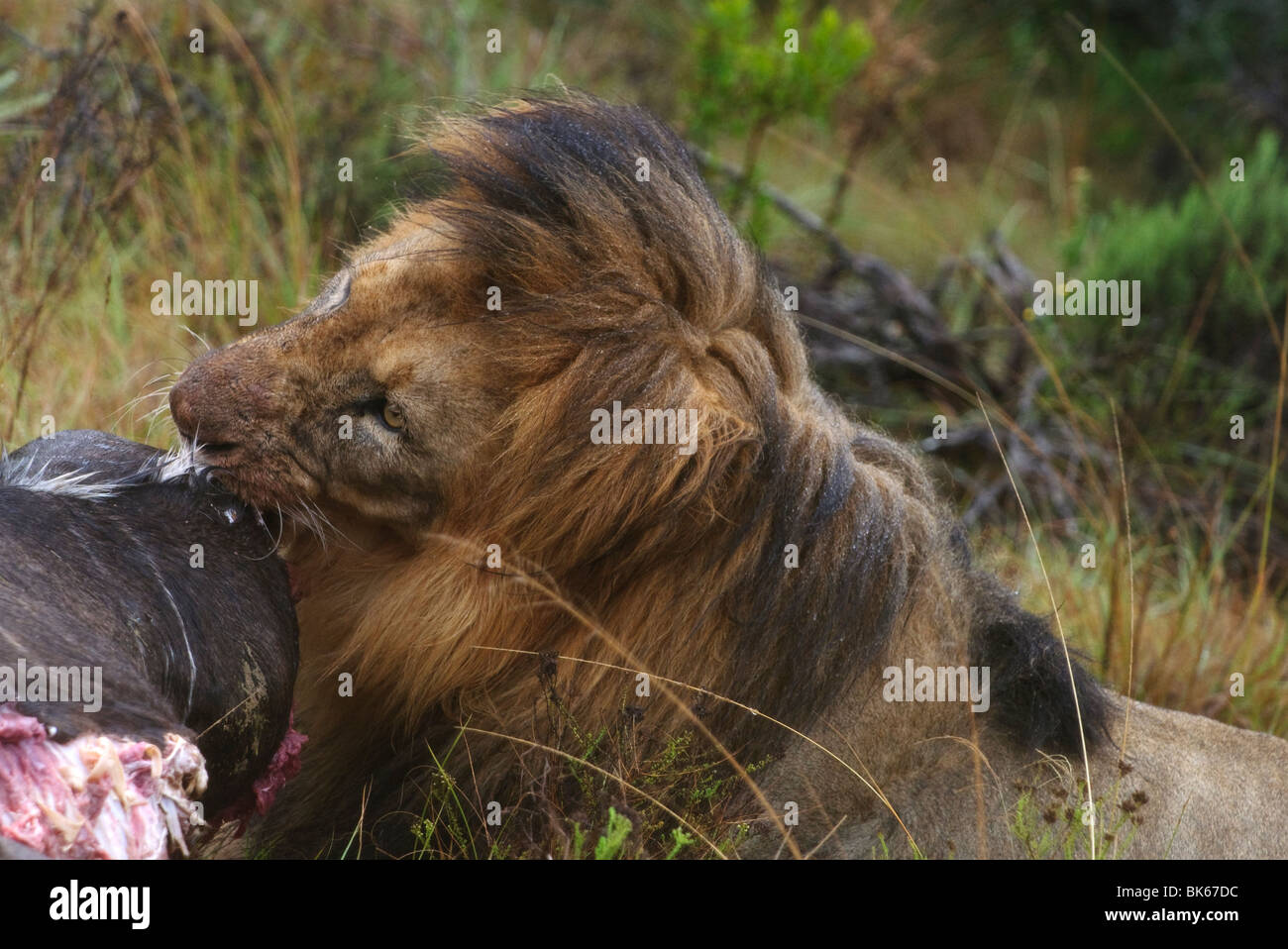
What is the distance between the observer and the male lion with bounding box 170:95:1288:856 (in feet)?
9.28

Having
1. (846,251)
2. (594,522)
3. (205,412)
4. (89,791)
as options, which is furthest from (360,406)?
(846,251)

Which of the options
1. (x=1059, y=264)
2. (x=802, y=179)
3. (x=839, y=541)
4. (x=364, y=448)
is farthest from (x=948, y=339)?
(x=364, y=448)

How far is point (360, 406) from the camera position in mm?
2832

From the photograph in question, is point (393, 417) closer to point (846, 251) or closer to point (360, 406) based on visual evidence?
point (360, 406)

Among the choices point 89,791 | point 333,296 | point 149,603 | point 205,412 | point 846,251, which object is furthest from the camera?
point 846,251

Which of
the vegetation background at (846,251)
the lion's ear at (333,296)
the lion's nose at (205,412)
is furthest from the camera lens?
the vegetation background at (846,251)

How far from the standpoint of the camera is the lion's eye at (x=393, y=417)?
2812 millimetres

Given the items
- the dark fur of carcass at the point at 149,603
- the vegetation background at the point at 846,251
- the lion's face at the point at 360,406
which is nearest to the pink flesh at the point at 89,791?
the dark fur of carcass at the point at 149,603

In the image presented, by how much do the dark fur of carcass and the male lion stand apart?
0.14 metres

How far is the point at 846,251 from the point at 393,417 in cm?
478

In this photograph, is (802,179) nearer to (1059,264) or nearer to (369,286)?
(1059,264)

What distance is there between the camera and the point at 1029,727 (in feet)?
10.8

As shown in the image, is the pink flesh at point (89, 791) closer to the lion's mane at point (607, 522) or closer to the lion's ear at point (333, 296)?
the lion's mane at point (607, 522)

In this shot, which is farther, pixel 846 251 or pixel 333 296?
pixel 846 251
